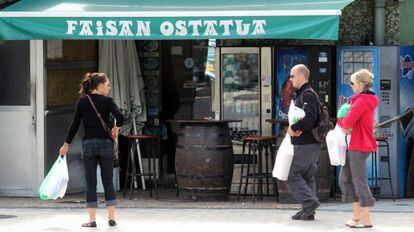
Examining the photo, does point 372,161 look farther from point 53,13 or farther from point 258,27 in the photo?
point 53,13

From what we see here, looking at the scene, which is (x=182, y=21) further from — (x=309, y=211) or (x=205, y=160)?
(x=309, y=211)

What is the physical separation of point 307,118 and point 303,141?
272 millimetres

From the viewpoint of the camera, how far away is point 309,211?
1005 centimetres

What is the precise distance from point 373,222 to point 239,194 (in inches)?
91.4

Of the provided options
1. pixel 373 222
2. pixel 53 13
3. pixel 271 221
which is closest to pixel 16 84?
pixel 53 13

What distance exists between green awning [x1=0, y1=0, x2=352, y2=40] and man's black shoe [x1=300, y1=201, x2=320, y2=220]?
6.20 feet

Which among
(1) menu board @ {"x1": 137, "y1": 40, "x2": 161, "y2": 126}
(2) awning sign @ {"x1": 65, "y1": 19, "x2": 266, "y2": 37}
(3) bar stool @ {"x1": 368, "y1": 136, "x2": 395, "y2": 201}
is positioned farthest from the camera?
(1) menu board @ {"x1": 137, "y1": 40, "x2": 161, "y2": 126}

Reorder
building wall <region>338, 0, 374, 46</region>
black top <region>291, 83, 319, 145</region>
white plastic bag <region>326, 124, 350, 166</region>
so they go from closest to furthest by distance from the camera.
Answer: white plastic bag <region>326, 124, 350, 166</region>
black top <region>291, 83, 319, 145</region>
building wall <region>338, 0, 374, 46</region>

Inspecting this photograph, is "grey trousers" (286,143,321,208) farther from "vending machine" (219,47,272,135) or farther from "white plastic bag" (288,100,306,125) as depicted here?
"vending machine" (219,47,272,135)

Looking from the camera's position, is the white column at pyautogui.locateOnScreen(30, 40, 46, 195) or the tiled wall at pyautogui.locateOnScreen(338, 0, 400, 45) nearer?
the white column at pyautogui.locateOnScreen(30, 40, 46, 195)

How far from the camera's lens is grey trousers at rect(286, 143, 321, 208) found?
987cm

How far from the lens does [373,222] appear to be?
400 inches

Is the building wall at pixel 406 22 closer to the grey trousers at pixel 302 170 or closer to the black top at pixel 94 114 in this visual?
the grey trousers at pixel 302 170

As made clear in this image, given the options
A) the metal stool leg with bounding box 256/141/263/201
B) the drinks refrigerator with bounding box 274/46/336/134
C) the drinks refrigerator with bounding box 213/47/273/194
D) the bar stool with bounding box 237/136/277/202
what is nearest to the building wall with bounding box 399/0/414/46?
the drinks refrigerator with bounding box 274/46/336/134
